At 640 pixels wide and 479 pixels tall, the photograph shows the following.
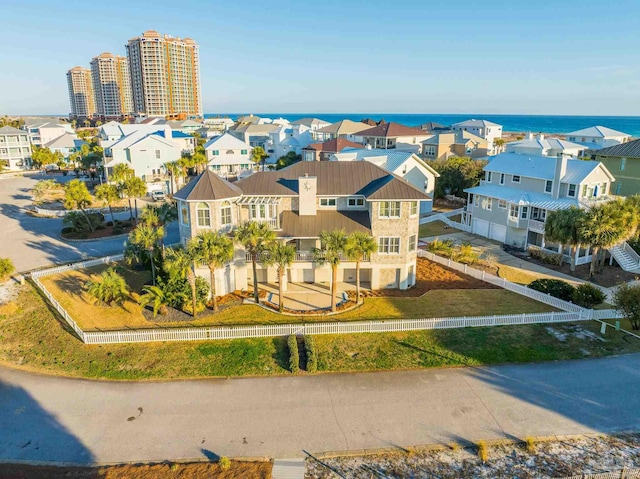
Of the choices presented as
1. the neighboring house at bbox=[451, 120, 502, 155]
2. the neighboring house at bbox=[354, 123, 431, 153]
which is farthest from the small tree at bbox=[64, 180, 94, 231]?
the neighboring house at bbox=[451, 120, 502, 155]

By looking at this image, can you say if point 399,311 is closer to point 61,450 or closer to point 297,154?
point 61,450

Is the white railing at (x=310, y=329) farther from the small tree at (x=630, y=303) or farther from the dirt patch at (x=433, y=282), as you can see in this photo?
the dirt patch at (x=433, y=282)

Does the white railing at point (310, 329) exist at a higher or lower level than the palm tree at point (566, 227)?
lower

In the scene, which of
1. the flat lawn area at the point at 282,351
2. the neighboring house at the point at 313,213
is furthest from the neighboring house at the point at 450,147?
the flat lawn area at the point at 282,351

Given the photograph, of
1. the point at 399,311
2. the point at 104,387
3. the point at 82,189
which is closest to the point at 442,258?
the point at 399,311

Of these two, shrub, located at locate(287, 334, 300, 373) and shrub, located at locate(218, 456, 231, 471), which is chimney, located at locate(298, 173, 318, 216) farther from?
shrub, located at locate(218, 456, 231, 471)

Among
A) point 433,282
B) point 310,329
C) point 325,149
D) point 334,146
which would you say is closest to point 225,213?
point 310,329

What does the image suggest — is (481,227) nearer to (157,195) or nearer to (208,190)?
(208,190)
